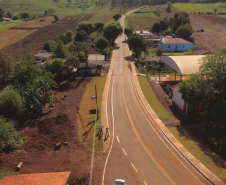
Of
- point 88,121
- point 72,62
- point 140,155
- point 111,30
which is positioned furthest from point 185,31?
point 140,155

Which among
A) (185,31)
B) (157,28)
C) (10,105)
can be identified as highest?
(157,28)

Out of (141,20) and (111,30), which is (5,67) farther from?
(141,20)

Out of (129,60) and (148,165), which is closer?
(148,165)

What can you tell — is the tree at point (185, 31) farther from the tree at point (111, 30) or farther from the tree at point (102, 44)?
Result: the tree at point (102, 44)

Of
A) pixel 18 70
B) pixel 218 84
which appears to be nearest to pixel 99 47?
pixel 18 70

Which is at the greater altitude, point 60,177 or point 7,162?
point 60,177

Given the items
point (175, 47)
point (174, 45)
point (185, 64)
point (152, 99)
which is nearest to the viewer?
point (152, 99)

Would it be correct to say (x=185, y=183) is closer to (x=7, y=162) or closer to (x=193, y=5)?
(x=7, y=162)
